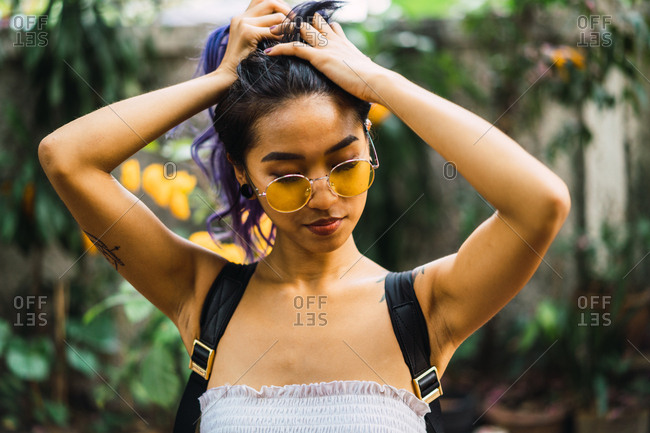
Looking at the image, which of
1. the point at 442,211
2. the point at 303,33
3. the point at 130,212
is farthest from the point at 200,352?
the point at 442,211

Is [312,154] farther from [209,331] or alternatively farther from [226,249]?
[226,249]

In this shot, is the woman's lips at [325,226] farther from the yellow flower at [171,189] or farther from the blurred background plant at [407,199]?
the blurred background plant at [407,199]

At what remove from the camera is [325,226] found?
1.37 metres

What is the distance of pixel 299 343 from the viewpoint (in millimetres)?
1389

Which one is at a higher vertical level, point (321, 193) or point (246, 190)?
point (321, 193)

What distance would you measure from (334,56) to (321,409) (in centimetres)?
74

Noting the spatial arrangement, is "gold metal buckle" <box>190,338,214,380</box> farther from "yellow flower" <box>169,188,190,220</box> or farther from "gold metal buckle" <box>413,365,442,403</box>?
"yellow flower" <box>169,188,190,220</box>

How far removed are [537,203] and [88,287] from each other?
10.9 feet

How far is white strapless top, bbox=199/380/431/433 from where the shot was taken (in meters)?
1.28

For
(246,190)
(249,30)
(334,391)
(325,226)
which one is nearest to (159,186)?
(246,190)


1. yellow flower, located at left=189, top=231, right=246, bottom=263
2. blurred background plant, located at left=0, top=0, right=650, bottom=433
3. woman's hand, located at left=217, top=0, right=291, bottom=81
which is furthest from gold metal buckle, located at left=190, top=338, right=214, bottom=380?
blurred background plant, located at left=0, top=0, right=650, bottom=433

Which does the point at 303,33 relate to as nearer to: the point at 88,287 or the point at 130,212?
the point at 130,212

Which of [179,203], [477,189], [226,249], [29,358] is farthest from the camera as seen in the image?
[29,358]

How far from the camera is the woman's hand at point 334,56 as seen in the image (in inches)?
52.1
